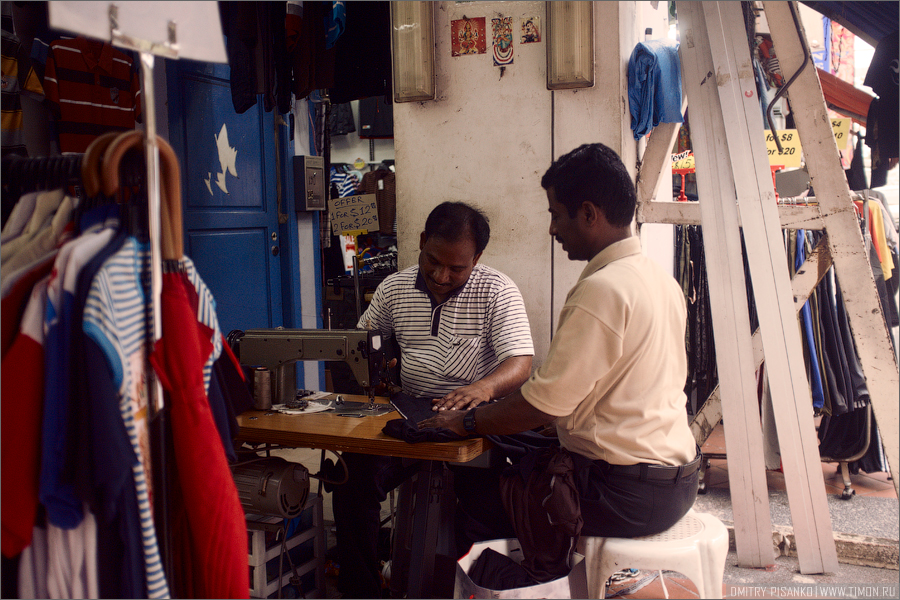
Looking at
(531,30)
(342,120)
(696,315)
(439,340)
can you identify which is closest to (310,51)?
(531,30)

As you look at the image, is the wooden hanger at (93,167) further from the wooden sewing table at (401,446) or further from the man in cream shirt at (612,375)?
the man in cream shirt at (612,375)

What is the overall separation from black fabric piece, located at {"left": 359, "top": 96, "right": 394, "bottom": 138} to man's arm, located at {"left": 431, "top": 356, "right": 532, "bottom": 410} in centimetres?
337

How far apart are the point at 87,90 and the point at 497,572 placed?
2574mm

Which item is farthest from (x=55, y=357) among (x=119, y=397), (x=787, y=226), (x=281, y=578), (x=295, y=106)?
(x=295, y=106)

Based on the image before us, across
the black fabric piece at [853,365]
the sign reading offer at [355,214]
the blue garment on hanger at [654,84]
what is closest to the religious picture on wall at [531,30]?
the blue garment on hanger at [654,84]

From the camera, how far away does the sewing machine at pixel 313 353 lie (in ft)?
7.50

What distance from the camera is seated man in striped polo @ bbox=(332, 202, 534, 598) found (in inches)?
96.7

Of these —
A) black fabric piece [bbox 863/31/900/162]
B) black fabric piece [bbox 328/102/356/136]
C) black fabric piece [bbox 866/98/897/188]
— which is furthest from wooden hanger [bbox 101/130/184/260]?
black fabric piece [bbox 328/102/356/136]

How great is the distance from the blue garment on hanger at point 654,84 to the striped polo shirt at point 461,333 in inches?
38.8

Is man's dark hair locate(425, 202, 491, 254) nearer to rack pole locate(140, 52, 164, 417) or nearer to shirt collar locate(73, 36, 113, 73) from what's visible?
rack pole locate(140, 52, 164, 417)

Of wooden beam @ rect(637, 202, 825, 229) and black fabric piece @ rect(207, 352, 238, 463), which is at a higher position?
wooden beam @ rect(637, 202, 825, 229)

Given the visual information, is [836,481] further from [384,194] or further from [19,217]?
[19,217]

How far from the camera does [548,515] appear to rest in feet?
6.11

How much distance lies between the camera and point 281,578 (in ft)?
8.06
